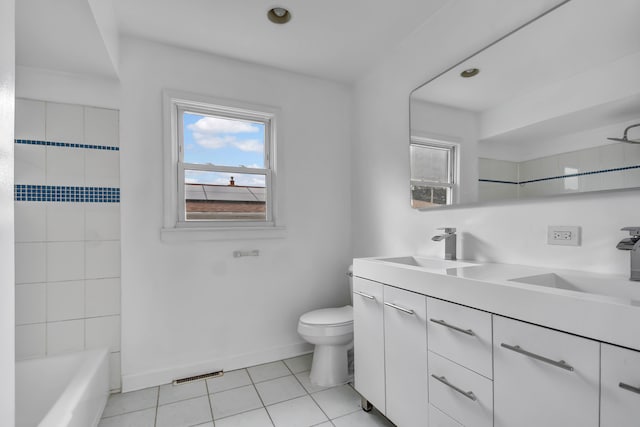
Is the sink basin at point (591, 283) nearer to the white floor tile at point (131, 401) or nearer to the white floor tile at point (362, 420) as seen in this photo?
the white floor tile at point (362, 420)

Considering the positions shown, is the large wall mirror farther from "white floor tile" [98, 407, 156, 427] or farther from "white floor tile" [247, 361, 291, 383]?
"white floor tile" [98, 407, 156, 427]

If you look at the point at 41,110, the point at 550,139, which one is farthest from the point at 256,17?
the point at 550,139

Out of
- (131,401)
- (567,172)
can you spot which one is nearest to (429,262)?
(567,172)

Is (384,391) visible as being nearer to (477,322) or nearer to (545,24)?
(477,322)

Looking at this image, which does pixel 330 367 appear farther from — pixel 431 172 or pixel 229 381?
pixel 431 172

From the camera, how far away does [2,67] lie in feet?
2.47

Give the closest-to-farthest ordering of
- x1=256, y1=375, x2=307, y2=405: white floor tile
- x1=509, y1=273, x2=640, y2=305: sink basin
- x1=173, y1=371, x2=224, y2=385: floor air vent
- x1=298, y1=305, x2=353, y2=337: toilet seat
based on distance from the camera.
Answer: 1. x1=509, y1=273, x2=640, y2=305: sink basin
2. x1=256, y1=375, x2=307, y2=405: white floor tile
3. x1=298, y1=305, x2=353, y2=337: toilet seat
4. x1=173, y1=371, x2=224, y2=385: floor air vent

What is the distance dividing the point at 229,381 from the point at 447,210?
190cm

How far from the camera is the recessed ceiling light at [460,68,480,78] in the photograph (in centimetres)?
173

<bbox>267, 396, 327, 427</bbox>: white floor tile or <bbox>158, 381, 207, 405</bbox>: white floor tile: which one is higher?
<bbox>267, 396, 327, 427</bbox>: white floor tile

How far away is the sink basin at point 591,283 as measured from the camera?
1.08m

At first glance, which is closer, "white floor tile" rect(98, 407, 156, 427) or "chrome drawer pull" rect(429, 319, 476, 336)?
"chrome drawer pull" rect(429, 319, 476, 336)

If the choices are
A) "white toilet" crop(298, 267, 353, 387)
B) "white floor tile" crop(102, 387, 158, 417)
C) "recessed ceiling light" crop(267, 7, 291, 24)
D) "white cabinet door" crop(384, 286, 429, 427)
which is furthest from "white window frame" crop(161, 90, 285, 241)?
"white cabinet door" crop(384, 286, 429, 427)

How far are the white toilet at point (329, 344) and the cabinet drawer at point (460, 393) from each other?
0.85m
